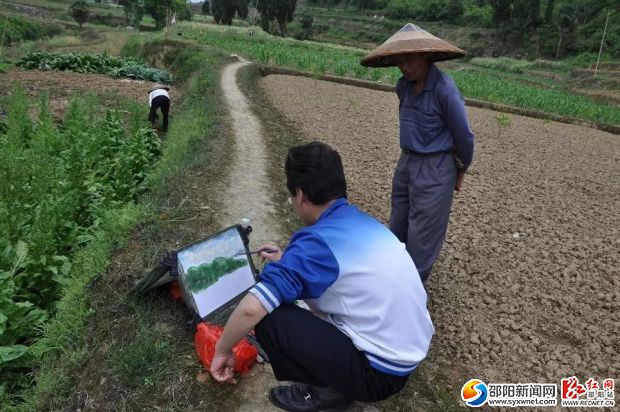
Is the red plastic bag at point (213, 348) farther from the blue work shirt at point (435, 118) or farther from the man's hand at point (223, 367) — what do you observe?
the blue work shirt at point (435, 118)

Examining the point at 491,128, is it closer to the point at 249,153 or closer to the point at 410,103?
the point at 249,153

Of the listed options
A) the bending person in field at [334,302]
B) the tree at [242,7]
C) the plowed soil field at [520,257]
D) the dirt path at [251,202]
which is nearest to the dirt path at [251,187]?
the dirt path at [251,202]

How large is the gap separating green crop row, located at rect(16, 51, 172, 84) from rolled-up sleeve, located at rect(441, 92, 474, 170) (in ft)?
48.3

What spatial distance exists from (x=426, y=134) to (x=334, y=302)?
1.59 m

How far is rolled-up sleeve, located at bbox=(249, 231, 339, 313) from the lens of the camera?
1765 mm

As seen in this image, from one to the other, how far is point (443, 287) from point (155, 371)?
2.34 meters

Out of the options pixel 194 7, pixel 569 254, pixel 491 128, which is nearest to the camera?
pixel 569 254

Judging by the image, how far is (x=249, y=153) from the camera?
22.0 feet

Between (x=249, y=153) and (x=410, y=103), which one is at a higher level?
(x=410, y=103)

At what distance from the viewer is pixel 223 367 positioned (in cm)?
231

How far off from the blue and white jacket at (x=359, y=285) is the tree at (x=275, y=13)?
53.2m

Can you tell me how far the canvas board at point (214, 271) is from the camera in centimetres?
255

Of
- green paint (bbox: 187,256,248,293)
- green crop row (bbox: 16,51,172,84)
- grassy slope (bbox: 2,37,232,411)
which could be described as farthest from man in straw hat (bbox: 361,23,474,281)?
green crop row (bbox: 16,51,172,84)

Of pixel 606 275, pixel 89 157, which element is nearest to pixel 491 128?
pixel 606 275
